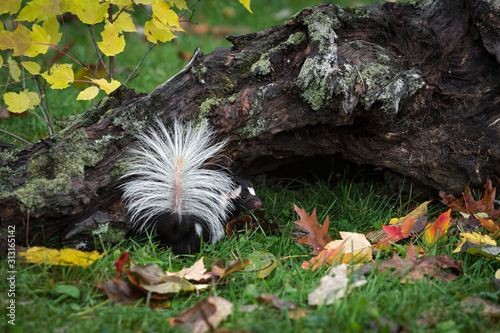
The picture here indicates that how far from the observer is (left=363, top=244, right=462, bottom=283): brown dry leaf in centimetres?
212

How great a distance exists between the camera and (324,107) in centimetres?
270

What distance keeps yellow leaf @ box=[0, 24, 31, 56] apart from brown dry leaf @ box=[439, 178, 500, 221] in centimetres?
263

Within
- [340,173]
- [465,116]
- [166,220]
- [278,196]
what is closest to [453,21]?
[465,116]

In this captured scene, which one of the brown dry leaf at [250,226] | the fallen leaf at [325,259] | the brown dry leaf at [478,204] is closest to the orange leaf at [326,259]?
the fallen leaf at [325,259]

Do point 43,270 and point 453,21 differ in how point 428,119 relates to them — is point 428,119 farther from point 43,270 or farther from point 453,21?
point 43,270

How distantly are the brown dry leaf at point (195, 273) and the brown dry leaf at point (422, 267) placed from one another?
0.75 meters

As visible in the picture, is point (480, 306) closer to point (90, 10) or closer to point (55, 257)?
point (55, 257)

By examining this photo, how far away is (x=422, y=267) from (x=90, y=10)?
2218mm

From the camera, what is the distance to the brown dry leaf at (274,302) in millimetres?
1870

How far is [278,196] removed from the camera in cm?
321

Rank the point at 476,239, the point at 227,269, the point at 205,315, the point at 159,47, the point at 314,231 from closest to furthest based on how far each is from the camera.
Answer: the point at 205,315, the point at 227,269, the point at 476,239, the point at 314,231, the point at 159,47

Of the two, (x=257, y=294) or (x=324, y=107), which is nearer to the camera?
(x=257, y=294)

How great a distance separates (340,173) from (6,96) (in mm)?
2271

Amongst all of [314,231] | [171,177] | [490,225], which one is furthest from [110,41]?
[490,225]
